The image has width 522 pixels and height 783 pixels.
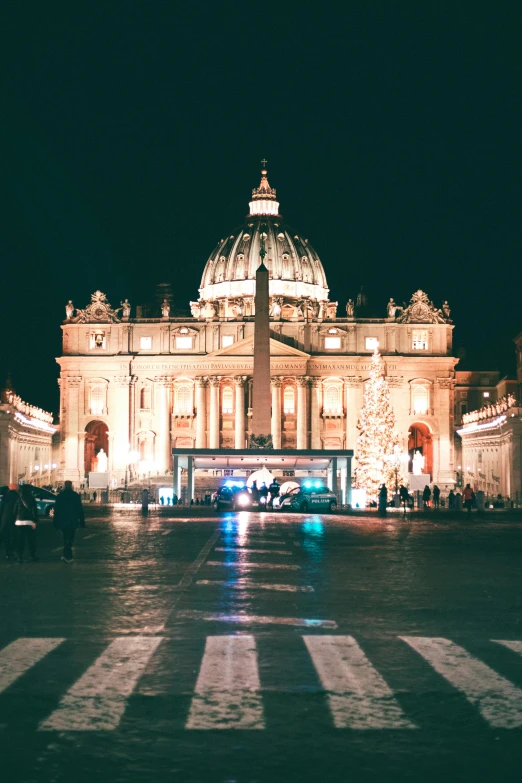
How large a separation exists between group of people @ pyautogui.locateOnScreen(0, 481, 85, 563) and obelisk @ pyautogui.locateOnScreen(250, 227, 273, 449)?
1839 inches

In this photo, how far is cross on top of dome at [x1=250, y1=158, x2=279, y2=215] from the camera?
161 m

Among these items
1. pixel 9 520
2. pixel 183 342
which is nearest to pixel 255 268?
pixel 183 342

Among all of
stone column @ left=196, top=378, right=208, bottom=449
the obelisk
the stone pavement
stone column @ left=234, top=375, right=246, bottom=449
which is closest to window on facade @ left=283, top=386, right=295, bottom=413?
stone column @ left=234, top=375, right=246, bottom=449

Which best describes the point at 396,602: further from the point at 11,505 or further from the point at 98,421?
the point at 98,421

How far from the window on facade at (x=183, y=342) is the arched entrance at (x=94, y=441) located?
11898mm

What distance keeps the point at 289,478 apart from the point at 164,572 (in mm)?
72476

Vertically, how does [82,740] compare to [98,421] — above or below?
below

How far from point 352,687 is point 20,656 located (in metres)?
3.65

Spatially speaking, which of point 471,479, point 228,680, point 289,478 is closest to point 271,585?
point 228,680

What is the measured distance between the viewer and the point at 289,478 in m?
93.9

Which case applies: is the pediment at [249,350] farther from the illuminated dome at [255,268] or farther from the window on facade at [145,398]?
the illuminated dome at [255,268]

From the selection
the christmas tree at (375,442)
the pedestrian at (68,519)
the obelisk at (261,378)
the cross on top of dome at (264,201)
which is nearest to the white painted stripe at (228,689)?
the pedestrian at (68,519)

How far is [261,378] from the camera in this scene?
241ft

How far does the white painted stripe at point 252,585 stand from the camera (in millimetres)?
18675
